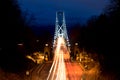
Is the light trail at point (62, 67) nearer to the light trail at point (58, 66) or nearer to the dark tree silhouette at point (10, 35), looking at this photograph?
the light trail at point (58, 66)

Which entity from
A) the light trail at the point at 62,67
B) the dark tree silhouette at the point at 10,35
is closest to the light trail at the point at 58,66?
the light trail at the point at 62,67

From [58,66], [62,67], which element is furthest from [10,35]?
[58,66]

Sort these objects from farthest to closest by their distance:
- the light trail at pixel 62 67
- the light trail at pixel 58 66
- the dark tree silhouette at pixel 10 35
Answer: the light trail at pixel 58 66, the light trail at pixel 62 67, the dark tree silhouette at pixel 10 35

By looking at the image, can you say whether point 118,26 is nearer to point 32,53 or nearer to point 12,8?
point 12,8

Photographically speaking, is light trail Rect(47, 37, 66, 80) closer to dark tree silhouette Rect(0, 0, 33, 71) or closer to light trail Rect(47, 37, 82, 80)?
light trail Rect(47, 37, 82, 80)

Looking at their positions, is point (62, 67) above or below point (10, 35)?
below

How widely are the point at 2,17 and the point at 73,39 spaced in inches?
2431

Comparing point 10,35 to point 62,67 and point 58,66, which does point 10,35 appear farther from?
point 58,66

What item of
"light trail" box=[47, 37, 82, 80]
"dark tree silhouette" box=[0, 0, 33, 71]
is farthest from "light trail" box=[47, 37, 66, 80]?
"dark tree silhouette" box=[0, 0, 33, 71]

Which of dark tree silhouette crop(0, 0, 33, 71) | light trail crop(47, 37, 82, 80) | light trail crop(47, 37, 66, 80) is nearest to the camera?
dark tree silhouette crop(0, 0, 33, 71)

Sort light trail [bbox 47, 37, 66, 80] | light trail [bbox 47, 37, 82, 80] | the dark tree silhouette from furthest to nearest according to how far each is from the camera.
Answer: light trail [bbox 47, 37, 66, 80] → light trail [bbox 47, 37, 82, 80] → the dark tree silhouette

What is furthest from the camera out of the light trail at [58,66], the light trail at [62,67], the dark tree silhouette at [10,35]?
the light trail at [58,66]

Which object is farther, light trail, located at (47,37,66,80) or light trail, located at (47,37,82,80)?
light trail, located at (47,37,66,80)

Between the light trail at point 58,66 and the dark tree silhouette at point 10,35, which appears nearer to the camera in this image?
the dark tree silhouette at point 10,35
